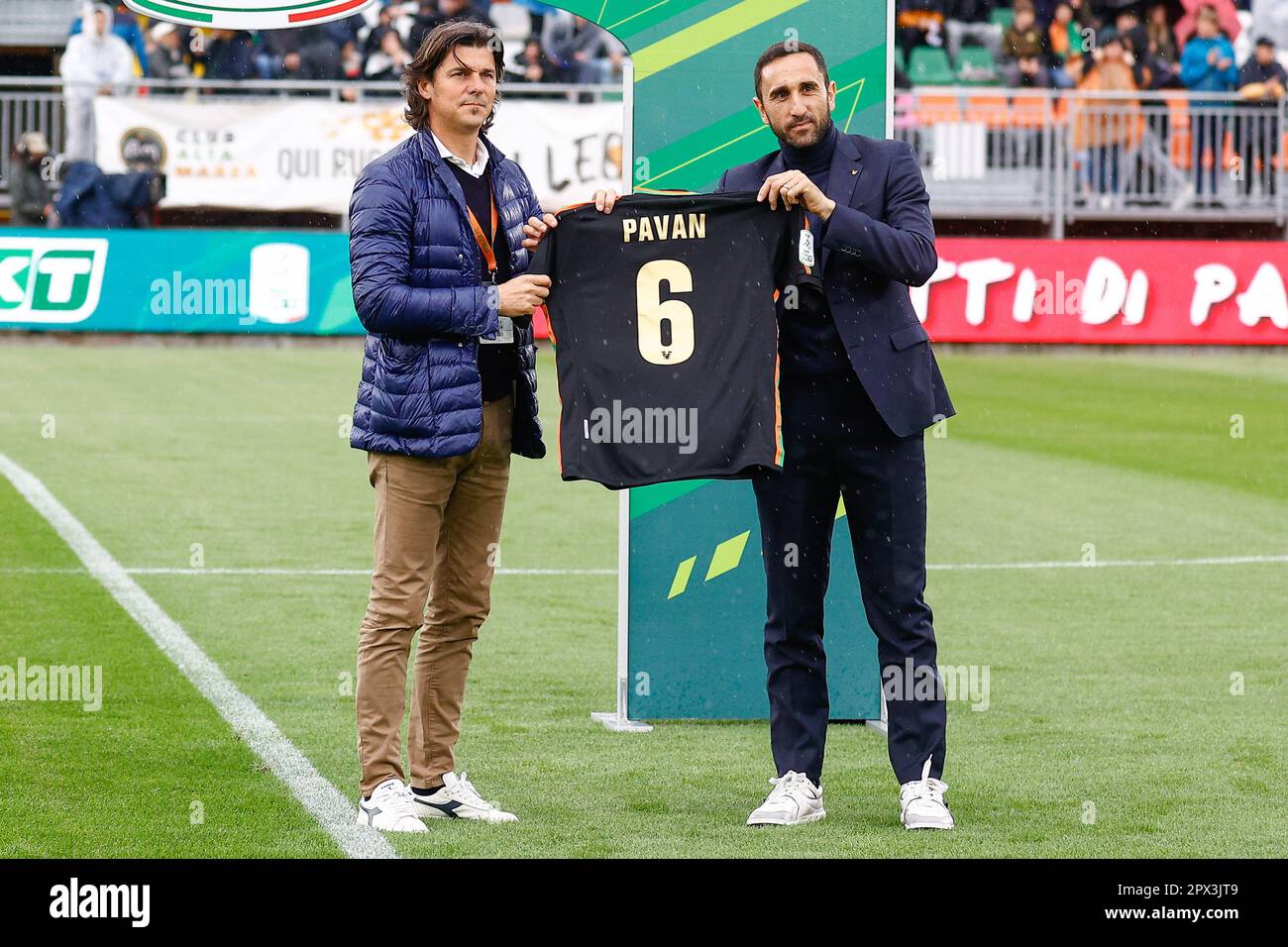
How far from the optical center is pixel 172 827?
5.44 m

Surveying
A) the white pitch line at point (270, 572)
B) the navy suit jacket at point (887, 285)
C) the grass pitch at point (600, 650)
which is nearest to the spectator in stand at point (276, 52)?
the grass pitch at point (600, 650)

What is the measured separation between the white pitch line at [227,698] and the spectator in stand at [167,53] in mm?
10957

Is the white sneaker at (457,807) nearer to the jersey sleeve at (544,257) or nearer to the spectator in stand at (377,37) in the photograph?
the jersey sleeve at (544,257)

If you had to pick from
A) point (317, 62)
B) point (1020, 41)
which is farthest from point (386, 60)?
point (1020, 41)

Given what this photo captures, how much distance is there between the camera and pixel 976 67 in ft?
80.3

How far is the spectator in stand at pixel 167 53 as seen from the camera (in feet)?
72.0

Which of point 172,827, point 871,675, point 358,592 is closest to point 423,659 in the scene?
point 172,827

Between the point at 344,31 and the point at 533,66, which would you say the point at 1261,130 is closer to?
the point at 533,66

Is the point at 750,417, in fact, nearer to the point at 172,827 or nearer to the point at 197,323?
the point at 172,827

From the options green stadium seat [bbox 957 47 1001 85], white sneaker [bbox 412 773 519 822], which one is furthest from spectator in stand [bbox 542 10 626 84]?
white sneaker [bbox 412 773 519 822]

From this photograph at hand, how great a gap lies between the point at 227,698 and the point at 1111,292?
14.2 m

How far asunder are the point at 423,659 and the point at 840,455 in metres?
1.30

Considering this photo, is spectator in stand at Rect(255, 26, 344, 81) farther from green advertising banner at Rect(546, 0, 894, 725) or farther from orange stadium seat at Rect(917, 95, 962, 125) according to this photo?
green advertising banner at Rect(546, 0, 894, 725)

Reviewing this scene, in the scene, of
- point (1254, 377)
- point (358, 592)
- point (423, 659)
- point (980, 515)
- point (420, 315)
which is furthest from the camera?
point (1254, 377)
